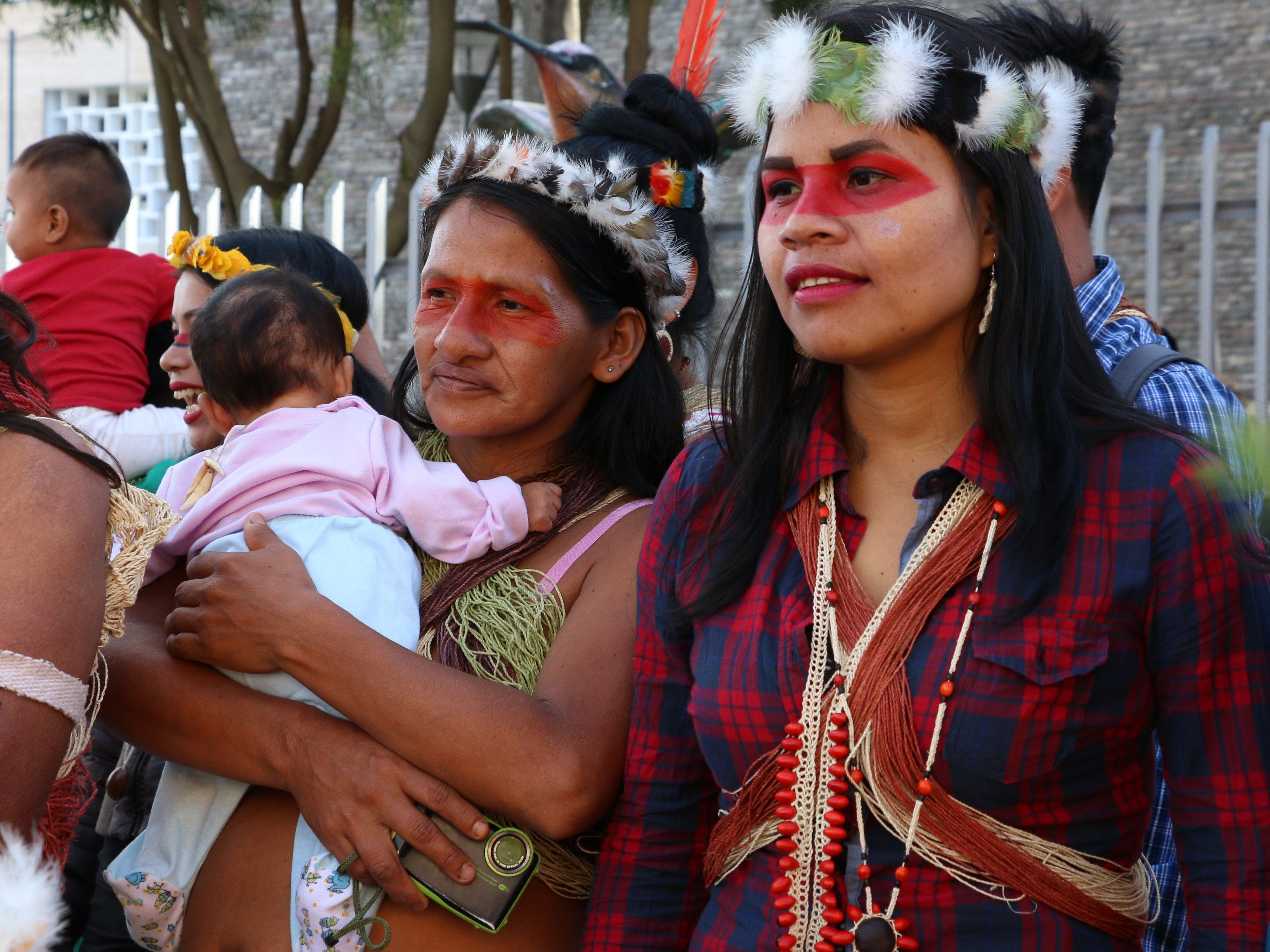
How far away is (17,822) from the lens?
73.5 inches

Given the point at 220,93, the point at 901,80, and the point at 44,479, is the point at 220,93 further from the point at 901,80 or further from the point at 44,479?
the point at 901,80

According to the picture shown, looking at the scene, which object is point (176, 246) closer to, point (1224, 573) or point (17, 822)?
point (17, 822)

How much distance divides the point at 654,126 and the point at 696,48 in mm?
485

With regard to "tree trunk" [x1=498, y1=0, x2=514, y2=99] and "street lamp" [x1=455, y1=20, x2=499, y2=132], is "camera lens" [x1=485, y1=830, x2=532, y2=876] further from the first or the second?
"tree trunk" [x1=498, y1=0, x2=514, y2=99]

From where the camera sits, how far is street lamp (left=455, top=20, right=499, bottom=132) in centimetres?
841

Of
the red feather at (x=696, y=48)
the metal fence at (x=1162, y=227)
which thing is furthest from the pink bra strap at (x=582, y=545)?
the metal fence at (x=1162, y=227)

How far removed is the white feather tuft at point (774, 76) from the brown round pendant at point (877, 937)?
1.23 metres

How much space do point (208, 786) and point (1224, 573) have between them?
1.78 meters

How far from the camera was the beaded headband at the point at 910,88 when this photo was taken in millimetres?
1931

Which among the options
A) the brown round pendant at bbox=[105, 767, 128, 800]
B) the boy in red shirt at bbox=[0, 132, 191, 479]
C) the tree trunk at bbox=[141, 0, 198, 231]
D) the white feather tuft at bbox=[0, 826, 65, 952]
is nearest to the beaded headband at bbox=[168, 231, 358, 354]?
the boy in red shirt at bbox=[0, 132, 191, 479]

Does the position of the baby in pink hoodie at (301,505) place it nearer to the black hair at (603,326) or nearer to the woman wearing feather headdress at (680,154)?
the black hair at (603,326)

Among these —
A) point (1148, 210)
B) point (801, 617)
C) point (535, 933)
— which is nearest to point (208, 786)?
point (535, 933)

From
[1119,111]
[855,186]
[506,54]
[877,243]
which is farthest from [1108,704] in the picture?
[1119,111]

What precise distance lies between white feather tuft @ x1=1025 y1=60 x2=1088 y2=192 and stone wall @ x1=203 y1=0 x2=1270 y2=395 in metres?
5.41
